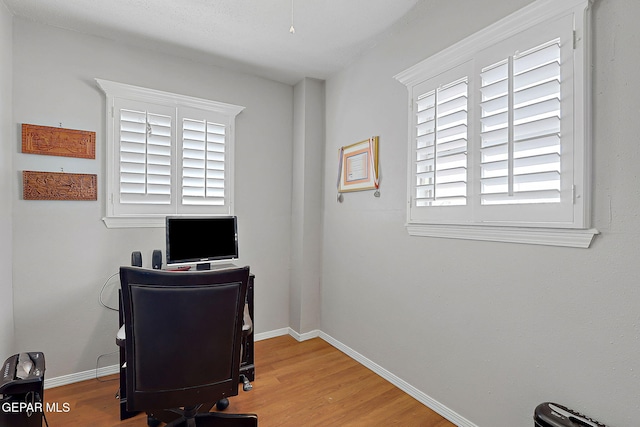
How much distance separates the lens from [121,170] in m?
2.50

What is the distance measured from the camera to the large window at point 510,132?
138cm

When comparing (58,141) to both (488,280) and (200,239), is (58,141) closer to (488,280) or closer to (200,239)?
(200,239)

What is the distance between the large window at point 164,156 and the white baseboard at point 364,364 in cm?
118

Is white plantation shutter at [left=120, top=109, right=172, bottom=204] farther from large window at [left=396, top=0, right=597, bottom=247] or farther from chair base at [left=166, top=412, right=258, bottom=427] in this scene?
large window at [left=396, top=0, right=597, bottom=247]

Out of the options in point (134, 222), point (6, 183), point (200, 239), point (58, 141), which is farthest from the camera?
point (134, 222)

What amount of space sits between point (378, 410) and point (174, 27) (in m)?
3.10

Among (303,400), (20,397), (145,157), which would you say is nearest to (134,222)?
(145,157)

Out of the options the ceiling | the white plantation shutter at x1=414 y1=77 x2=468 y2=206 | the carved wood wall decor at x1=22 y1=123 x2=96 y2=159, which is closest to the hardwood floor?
the white plantation shutter at x1=414 y1=77 x2=468 y2=206

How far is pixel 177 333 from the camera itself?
1.38 meters

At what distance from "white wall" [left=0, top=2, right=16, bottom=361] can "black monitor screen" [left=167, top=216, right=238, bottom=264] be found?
3.30 ft

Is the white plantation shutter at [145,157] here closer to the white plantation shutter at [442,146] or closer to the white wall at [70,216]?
the white wall at [70,216]

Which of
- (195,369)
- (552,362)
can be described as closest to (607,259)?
(552,362)

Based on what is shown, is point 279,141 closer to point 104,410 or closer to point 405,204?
point 405,204

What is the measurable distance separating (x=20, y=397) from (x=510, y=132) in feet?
9.01
